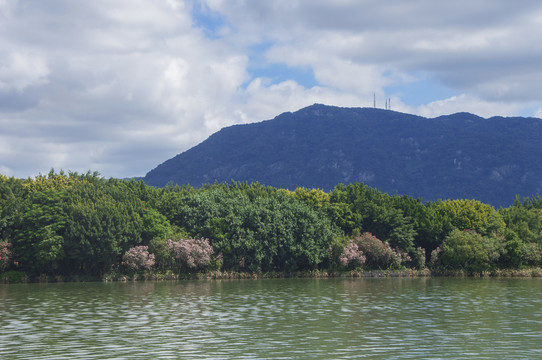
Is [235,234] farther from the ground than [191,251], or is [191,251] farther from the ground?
[235,234]

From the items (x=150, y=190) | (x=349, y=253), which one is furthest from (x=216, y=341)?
(x=150, y=190)

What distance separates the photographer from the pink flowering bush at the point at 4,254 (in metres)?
96.2

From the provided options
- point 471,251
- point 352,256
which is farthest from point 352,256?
point 471,251

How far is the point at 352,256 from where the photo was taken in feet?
359

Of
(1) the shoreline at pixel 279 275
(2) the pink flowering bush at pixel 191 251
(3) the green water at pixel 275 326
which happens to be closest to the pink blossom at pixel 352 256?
(1) the shoreline at pixel 279 275

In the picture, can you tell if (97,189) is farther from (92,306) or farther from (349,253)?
(92,306)

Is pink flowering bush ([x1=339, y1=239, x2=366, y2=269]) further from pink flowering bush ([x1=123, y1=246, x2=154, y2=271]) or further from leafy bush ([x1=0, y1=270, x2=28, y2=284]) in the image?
leafy bush ([x1=0, y1=270, x2=28, y2=284])

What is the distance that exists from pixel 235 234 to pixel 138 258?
1746cm

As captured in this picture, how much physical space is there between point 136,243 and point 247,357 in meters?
77.6

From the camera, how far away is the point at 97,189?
4323 inches

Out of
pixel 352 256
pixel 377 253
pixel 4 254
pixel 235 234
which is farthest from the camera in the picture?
pixel 377 253

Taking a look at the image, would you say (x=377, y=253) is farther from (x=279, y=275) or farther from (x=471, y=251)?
(x=279, y=275)

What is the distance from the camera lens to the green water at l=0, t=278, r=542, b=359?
3141 cm

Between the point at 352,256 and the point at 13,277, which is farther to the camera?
the point at 352,256
